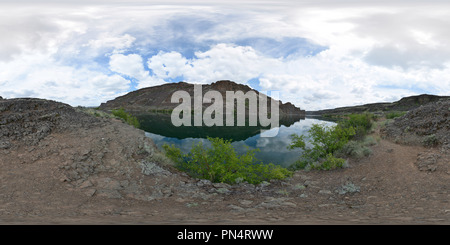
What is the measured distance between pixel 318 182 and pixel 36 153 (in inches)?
484

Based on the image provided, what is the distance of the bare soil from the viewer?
21.7ft

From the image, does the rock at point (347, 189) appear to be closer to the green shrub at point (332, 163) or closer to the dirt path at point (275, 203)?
the dirt path at point (275, 203)

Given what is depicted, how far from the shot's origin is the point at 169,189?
30.2 ft

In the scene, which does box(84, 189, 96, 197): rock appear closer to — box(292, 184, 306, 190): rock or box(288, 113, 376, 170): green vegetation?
box(292, 184, 306, 190): rock

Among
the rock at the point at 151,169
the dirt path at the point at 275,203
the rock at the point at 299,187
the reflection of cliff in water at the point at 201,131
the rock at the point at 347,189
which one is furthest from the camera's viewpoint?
the reflection of cliff in water at the point at 201,131

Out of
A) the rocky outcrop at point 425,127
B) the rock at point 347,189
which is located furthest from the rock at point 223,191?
the rocky outcrop at point 425,127

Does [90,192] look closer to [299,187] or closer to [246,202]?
[246,202]

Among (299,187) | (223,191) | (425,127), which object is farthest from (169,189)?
(425,127)

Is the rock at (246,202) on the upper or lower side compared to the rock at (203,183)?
lower

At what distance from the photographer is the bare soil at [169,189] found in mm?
6625

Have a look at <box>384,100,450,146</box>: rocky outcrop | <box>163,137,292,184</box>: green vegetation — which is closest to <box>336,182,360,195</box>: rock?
<box>163,137,292,184</box>: green vegetation

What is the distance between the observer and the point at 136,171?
10.1 metres

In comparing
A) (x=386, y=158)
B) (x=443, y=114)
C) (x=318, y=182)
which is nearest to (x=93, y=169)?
(x=318, y=182)
